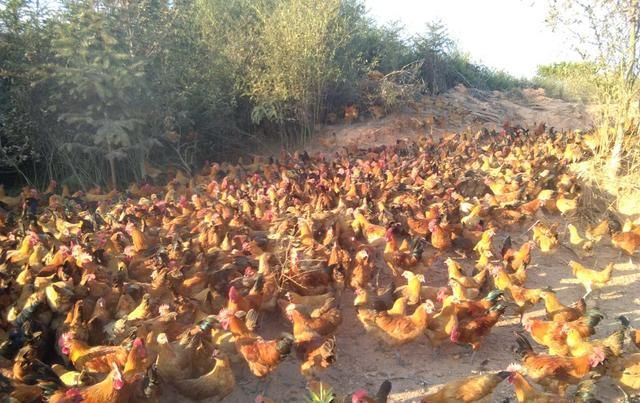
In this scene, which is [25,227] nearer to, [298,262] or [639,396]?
[298,262]

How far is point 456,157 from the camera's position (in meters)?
11.7

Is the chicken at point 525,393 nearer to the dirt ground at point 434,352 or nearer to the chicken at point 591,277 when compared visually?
the dirt ground at point 434,352

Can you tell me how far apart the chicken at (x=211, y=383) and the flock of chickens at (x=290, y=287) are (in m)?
0.01

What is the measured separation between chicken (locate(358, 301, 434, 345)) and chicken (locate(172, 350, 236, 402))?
5.11ft

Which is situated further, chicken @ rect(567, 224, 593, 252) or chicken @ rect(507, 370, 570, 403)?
chicken @ rect(567, 224, 593, 252)

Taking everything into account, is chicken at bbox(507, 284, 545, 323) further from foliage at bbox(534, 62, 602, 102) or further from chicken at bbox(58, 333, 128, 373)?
foliage at bbox(534, 62, 602, 102)

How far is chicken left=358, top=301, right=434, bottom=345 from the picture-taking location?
489cm

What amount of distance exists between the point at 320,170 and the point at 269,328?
591 cm

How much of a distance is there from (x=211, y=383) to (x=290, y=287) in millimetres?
1657

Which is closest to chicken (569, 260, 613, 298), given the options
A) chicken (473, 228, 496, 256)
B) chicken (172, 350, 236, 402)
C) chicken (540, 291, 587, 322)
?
chicken (473, 228, 496, 256)

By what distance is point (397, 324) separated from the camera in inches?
194

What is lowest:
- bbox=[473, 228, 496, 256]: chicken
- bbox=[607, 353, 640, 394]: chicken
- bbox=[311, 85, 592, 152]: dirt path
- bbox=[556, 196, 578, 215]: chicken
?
bbox=[607, 353, 640, 394]: chicken

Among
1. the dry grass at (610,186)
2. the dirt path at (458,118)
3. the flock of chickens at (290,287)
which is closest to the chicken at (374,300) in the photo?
the flock of chickens at (290,287)

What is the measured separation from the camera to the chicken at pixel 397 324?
4.89 meters
